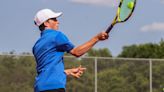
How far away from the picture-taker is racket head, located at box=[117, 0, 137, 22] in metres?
5.82

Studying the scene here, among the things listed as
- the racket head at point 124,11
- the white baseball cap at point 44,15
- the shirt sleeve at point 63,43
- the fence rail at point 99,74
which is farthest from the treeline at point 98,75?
the shirt sleeve at point 63,43

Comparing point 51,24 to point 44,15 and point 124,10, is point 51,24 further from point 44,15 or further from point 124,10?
point 124,10

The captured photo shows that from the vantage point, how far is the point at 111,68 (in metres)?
16.1

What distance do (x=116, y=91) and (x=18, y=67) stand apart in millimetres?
3172

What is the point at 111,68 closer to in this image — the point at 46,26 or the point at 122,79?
the point at 122,79

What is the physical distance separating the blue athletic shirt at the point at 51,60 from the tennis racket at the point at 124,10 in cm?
63

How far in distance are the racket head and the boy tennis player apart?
0.69m

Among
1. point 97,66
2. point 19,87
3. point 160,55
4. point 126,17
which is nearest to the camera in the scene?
point 126,17

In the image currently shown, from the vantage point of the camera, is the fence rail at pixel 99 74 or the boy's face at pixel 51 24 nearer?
the boy's face at pixel 51 24

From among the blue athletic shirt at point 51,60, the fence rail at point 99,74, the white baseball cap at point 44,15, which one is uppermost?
the white baseball cap at point 44,15

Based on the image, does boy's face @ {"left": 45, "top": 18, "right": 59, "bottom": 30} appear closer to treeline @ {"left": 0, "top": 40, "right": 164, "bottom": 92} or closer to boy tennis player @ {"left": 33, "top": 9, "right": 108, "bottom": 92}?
boy tennis player @ {"left": 33, "top": 9, "right": 108, "bottom": 92}

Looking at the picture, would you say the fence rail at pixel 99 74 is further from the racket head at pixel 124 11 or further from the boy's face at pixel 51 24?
the boy's face at pixel 51 24

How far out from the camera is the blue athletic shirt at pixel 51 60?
533cm

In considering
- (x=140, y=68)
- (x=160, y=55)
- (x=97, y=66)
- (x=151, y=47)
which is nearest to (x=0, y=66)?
(x=97, y=66)
